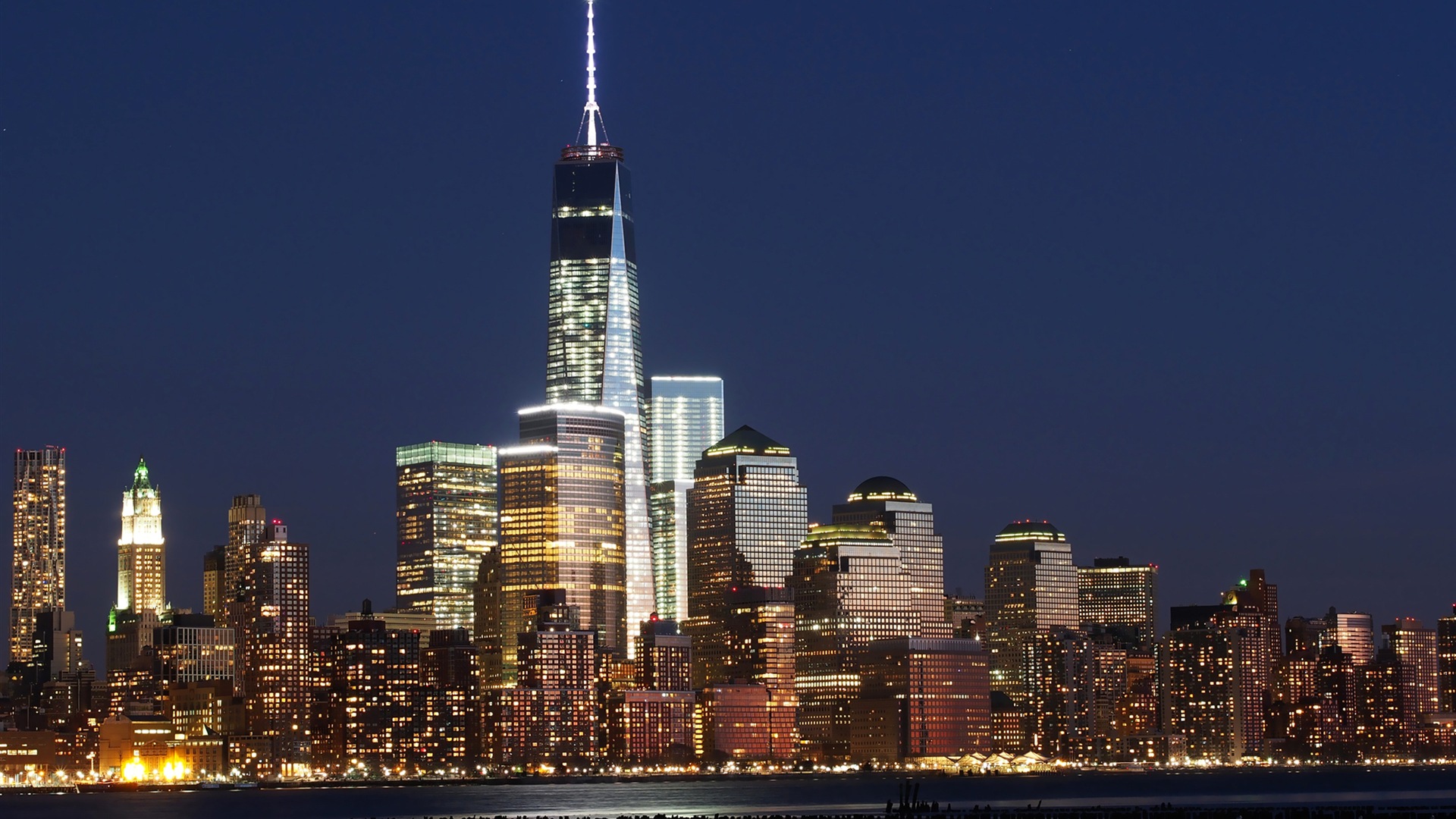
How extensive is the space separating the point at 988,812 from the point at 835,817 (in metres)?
14.9

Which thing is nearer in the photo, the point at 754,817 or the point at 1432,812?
the point at 1432,812

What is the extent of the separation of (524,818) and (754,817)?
16.6m

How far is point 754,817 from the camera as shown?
187 m

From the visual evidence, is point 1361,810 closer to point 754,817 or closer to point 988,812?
point 988,812

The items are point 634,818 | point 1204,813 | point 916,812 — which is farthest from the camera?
point 634,818

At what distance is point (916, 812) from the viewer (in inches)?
6078

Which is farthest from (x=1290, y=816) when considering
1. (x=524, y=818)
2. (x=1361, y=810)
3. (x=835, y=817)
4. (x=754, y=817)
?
(x=524, y=818)

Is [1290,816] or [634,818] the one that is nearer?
[1290,816]

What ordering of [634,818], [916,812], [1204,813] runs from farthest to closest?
[634,818] → [1204,813] → [916,812]

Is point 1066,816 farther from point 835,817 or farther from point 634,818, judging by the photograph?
point 634,818

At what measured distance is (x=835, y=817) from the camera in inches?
6673

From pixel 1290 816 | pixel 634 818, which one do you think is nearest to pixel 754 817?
pixel 634 818

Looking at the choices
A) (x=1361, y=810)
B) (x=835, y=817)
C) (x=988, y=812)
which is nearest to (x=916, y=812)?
(x=988, y=812)

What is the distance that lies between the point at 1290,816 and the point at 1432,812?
11.3m
